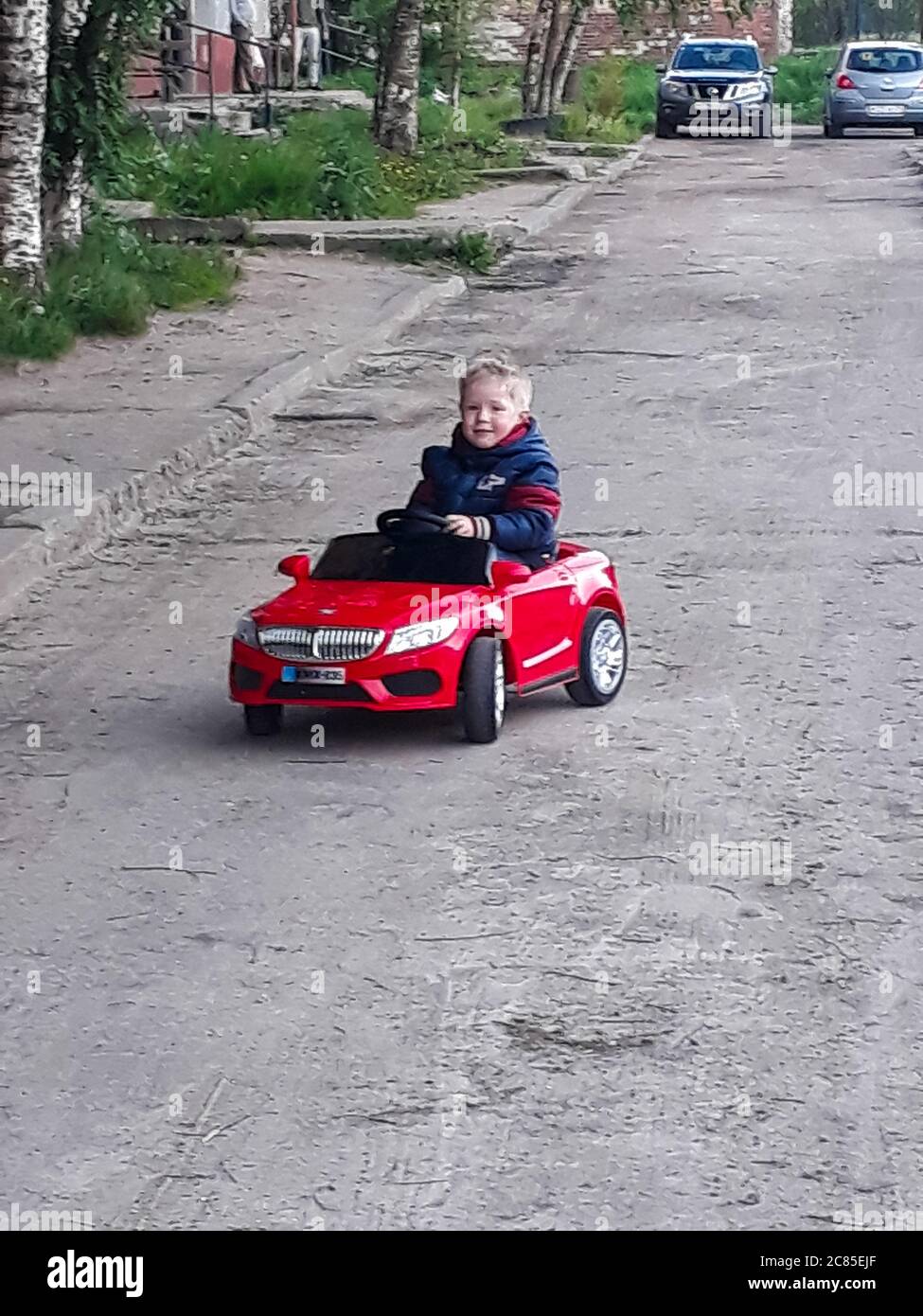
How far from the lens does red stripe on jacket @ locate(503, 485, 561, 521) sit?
7.41 m

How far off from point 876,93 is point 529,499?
34905mm

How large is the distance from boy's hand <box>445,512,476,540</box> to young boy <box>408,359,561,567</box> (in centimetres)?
7

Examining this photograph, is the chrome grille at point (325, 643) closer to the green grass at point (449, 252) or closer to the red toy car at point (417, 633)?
the red toy car at point (417, 633)

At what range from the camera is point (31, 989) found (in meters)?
5.25

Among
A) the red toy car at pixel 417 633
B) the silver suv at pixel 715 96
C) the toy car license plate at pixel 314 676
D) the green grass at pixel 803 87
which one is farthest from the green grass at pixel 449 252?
the green grass at pixel 803 87

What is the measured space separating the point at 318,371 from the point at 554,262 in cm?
631

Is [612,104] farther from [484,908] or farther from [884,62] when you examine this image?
[484,908]

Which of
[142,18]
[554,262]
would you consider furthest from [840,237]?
[142,18]

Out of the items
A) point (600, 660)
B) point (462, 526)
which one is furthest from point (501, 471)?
point (600, 660)

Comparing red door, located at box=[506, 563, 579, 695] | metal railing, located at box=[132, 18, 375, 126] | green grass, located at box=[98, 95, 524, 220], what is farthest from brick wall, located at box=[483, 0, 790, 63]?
red door, located at box=[506, 563, 579, 695]

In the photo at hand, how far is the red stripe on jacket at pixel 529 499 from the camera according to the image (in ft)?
24.3

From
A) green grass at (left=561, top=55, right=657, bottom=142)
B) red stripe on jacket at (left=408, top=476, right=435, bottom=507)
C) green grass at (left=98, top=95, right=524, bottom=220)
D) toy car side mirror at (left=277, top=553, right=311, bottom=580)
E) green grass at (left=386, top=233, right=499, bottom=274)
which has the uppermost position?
green grass at (left=561, top=55, right=657, bottom=142)

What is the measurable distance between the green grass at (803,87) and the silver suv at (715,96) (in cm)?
748

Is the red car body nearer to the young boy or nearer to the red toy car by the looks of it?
the red toy car
